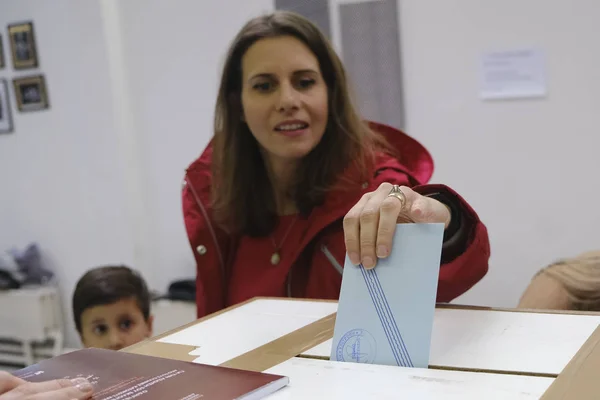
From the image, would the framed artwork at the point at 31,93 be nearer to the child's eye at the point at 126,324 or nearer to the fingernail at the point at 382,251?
the child's eye at the point at 126,324

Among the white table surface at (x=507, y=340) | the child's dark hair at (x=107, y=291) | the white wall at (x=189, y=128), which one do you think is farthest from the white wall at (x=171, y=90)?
the white table surface at (x=507, y=340)

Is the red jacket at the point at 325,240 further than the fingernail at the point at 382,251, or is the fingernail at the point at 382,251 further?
the red jacket at the point at 325,240

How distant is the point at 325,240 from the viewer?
4.24ft

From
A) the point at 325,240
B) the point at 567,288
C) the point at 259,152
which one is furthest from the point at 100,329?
the point at 567,288

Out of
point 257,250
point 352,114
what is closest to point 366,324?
point 257,250

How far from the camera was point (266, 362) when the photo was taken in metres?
0.70

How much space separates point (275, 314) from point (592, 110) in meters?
1.74

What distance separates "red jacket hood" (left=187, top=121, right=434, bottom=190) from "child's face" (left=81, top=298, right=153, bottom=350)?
1.78 feet

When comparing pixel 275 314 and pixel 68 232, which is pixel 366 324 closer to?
pixel 275 314

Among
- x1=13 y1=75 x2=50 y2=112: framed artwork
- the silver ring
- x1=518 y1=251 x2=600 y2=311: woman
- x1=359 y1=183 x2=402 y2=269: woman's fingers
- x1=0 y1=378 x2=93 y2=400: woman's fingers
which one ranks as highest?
x1=13 y1=75 x2=50 y2=112: framed artwork

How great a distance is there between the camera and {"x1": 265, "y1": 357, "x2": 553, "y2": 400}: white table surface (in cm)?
56

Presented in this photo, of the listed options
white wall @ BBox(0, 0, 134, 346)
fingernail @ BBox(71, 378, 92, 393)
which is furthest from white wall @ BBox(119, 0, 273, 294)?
fingernail @ BBox(71, 378, 92, 393)

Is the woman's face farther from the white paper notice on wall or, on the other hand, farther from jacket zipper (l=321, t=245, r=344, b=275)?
the white paper notice on wall

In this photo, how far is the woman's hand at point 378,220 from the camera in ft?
2.35
